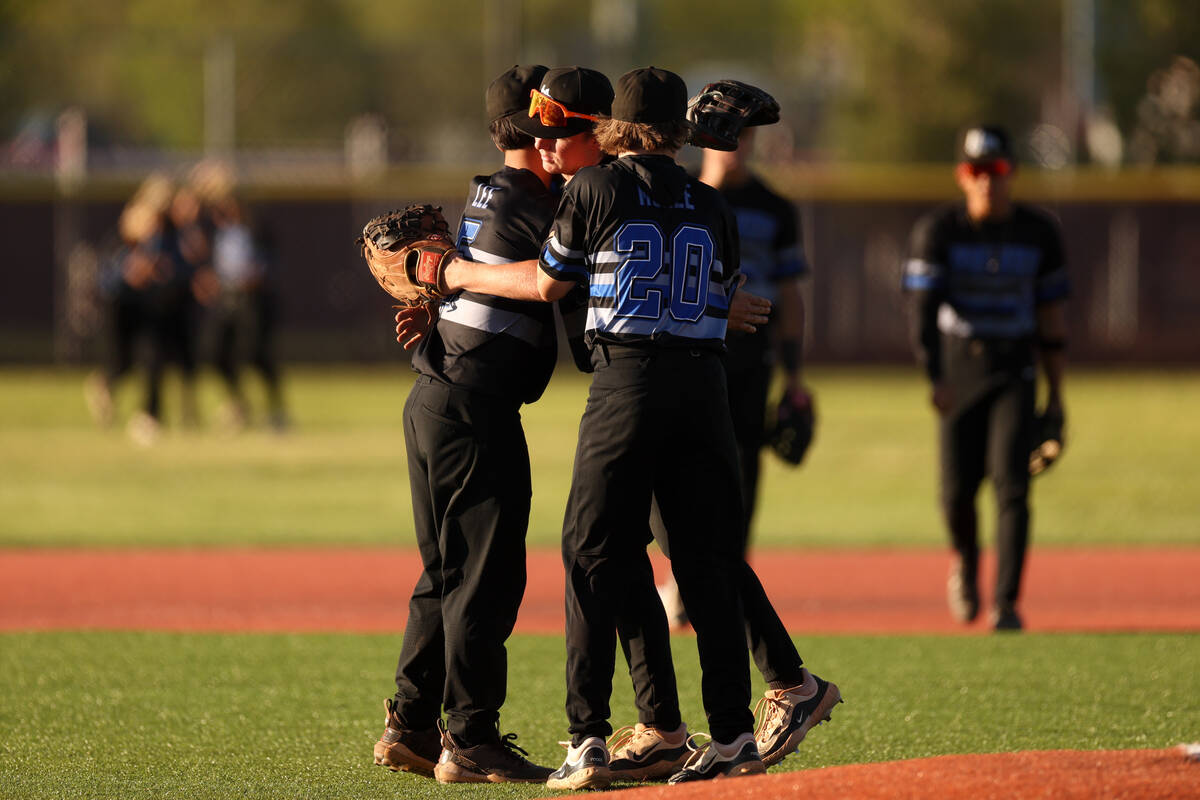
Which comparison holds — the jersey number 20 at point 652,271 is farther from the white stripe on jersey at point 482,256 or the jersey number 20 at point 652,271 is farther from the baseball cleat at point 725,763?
the baseball cleat at point 725,763

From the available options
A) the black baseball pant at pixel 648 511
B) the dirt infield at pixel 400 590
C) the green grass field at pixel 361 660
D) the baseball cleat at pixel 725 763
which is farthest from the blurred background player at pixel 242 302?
the baseball cleat at pixel 725 763

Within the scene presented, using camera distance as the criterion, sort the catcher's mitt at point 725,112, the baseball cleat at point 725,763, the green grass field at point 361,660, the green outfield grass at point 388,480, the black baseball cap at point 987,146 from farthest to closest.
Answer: the green outfield grass at point 388,480 < the black baseball cap at point 987,146 < the green grass field at point 361,660 < the catcher's mitt at point 725,112 < the baseball cleat at point 725,763

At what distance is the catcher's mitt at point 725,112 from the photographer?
5.23m

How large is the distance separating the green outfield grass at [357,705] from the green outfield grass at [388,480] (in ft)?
11.5

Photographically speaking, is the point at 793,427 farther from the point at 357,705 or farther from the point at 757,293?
the point at 357,705

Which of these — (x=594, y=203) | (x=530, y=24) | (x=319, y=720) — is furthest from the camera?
(x=530, y=24)

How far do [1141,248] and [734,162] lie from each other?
19.6 m

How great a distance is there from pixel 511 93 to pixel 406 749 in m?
1.96

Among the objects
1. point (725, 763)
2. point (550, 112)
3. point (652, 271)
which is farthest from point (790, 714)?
point (550, 112)

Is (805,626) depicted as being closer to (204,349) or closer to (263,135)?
(204,349)

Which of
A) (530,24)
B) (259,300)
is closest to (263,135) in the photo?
(259,300)

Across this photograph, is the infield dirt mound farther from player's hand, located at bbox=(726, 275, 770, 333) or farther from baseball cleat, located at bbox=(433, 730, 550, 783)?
player's hand, located at bbox=(726, 275, 770, 333)

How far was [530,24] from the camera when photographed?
6038cm

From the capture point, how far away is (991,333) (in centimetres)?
767
